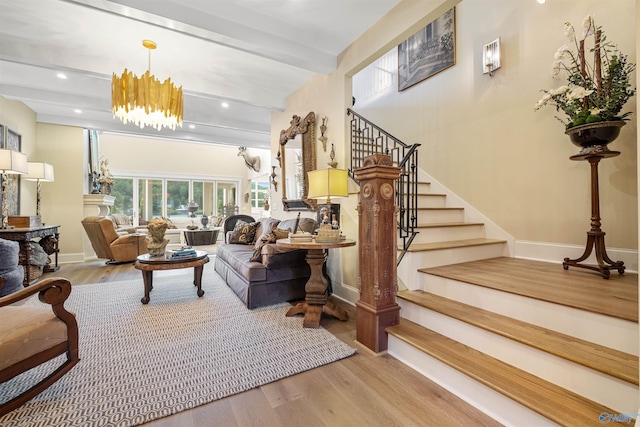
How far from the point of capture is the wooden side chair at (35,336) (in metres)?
1.40

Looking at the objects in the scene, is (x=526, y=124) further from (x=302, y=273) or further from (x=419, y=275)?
(x=302, y=273)

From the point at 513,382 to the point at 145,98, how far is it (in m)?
4.02

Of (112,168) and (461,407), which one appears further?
(112,168)

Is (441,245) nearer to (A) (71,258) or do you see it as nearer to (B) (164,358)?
(B) (164,358)

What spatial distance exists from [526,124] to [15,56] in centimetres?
583

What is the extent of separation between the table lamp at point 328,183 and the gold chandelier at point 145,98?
1984 millimetres

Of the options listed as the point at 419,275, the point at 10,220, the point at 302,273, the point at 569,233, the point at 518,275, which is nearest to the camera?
the point at 518,275

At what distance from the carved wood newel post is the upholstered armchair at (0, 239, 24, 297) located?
11.8 feet

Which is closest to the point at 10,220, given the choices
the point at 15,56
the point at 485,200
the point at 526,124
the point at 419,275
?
the point at 15,56

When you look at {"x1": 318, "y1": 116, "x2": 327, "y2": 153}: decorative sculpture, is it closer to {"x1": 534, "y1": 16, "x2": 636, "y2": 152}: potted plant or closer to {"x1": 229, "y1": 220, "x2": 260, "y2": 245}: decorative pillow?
{"x1": 229, "y1": 220, "x2": 260, "y2": 245}: decorative pillow

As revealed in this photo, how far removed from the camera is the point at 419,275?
8.18 ft

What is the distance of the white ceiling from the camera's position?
9.01ft

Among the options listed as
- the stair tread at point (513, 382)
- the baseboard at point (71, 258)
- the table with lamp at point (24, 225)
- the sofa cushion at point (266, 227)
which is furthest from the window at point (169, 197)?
the stair tread at point (513, 382)

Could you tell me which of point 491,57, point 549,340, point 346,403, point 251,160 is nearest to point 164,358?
point 346,403
